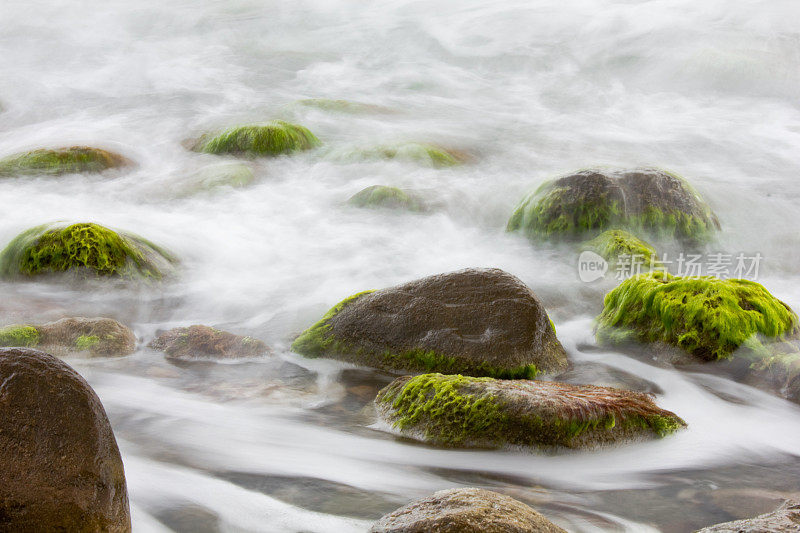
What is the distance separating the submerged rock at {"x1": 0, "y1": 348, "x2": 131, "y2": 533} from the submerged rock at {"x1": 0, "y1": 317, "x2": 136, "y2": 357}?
229 centimetres

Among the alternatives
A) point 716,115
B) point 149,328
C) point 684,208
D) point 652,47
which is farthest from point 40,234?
point 652,47

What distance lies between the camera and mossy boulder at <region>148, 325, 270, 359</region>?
206 inches

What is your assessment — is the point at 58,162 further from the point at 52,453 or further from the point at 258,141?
the point at 52,453

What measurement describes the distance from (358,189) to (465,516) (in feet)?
23.0

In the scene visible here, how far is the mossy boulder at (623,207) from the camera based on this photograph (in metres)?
7.57

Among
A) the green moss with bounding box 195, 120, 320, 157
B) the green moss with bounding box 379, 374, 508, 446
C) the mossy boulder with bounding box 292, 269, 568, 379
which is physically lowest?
the green moss with bounding box 379, 374, 508, 446

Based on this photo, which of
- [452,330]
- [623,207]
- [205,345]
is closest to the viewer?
[452,330]

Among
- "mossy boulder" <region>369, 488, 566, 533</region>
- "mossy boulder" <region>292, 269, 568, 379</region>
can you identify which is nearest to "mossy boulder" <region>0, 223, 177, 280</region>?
"mossy boulder" <region>292, 269, 568, 379</region>

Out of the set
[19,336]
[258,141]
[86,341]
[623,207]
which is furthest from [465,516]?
[258,141]

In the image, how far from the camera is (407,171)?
397 inches

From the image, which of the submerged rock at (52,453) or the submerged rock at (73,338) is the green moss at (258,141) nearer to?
the submerged rock at (73,338)

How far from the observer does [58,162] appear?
9914 mm

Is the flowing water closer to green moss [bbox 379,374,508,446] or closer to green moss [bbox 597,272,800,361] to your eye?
green moss [bbox 379,374,508,446]

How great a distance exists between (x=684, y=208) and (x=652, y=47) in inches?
381
